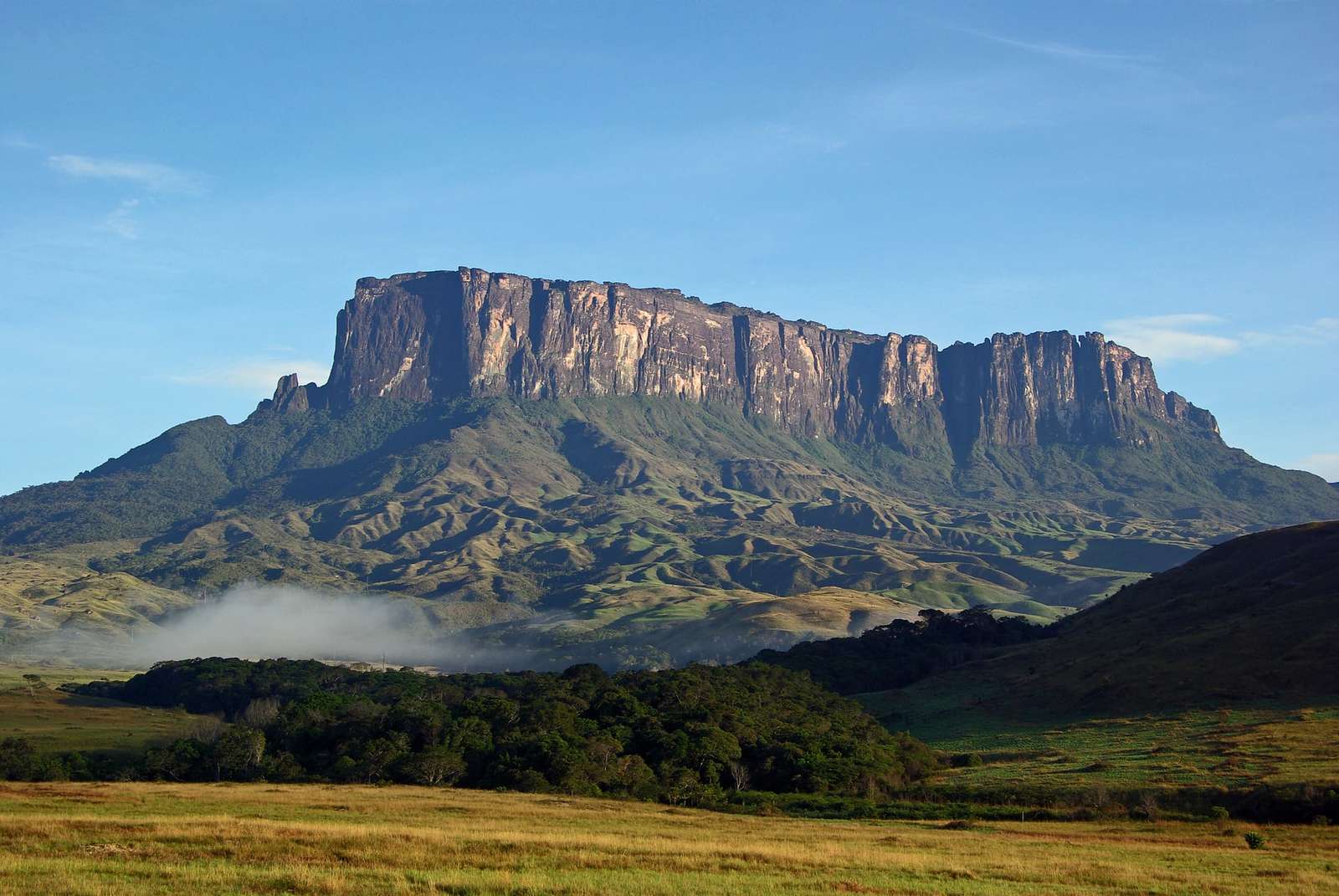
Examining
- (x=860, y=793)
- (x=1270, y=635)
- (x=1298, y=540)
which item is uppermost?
(x=1298, y=540)

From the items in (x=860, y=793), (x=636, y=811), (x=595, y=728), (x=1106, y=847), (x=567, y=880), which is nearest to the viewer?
(x=567, y=880)

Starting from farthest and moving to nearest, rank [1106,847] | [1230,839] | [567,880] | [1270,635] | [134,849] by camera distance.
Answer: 1. [1270,635]
2. [1230,839]
3. [1106,847]
4. [134,849]
5. [567,880]

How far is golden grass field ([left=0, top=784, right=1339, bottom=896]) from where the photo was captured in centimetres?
3816

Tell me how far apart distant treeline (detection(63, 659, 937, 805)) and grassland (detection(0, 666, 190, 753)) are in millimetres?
9425

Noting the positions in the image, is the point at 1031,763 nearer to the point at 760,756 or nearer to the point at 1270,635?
the point at 760,756

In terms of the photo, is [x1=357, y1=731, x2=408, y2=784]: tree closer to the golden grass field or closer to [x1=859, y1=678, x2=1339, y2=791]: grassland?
the golden grass field

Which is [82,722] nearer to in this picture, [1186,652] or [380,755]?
[380,755]

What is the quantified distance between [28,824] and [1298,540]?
171054 millimetres

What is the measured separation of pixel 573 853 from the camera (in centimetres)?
4528

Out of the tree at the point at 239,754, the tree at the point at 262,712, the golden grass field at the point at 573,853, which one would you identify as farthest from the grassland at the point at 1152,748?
the tree at the point at 262,712

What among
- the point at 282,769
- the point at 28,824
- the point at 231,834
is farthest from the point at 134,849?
the point at 282,769

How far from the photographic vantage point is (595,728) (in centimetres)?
10544

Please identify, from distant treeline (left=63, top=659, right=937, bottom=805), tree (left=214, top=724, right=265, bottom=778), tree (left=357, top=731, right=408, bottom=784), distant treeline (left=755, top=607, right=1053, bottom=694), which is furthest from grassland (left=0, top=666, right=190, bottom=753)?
distant treeline (left=755, top=607, right=1053, bottom=694)

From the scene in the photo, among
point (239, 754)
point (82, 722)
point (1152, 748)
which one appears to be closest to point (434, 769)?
point (239, 754)
